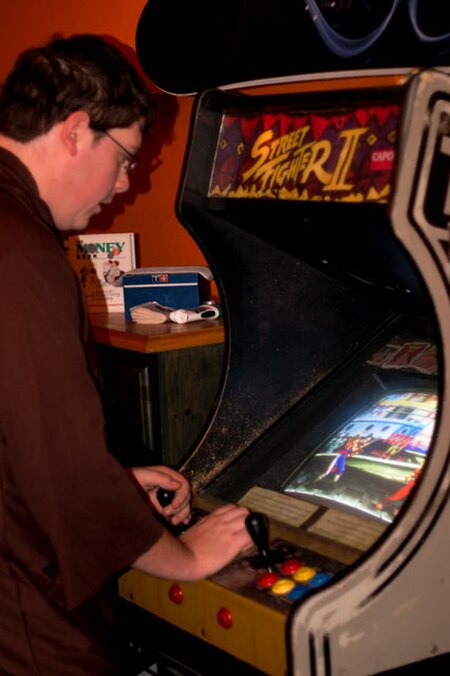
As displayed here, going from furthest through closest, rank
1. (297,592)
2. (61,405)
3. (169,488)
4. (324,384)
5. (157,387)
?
(157,387) → (324,384) → (169,488) → (297,592) → (61,405)

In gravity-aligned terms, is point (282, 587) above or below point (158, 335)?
below

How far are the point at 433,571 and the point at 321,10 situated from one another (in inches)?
37.3

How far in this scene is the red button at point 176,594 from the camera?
1.34 metres

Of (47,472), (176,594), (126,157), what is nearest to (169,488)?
(176,594)

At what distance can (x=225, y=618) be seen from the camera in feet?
4.12

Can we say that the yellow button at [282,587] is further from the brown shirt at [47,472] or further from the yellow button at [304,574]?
the brown shirt at [47,472]

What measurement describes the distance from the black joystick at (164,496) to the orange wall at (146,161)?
4.36ft

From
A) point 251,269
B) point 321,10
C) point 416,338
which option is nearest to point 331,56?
point 321,10

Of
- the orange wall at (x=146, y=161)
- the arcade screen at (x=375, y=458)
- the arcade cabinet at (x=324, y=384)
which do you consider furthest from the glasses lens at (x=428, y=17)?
the orange wall at (x=146, y=161)

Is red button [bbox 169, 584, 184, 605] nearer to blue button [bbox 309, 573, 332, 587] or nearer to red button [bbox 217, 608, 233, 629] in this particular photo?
red button [bbox 217, 608, 233, 629]

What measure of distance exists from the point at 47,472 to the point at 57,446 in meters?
0.04

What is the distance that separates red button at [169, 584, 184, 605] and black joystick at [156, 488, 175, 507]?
20 centimetres

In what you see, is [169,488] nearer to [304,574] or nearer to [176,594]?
[176,594]

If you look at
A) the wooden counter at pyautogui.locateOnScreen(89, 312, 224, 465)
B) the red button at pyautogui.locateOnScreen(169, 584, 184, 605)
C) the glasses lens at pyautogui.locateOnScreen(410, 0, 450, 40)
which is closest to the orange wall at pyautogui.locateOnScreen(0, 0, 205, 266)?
the wooden counter at pyautogui.locateOnScreen(89, 312, 224, 465)
